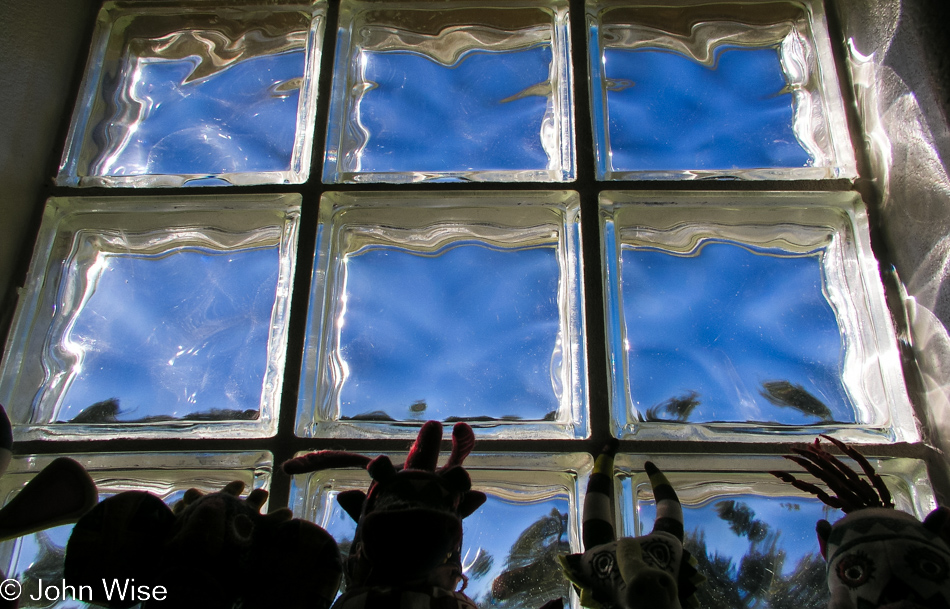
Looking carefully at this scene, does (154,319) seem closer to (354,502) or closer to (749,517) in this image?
(354,502)

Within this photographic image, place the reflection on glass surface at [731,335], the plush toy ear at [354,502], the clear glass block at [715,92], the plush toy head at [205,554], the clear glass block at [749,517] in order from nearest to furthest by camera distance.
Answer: the plush toy head at [205,554], the plush toy ear at [354,502], the clear glass block at [749,517], the reflection on glass surface at [731,335], the clear glass block at [715,92]

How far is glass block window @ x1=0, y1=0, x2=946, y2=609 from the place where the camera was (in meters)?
0.83

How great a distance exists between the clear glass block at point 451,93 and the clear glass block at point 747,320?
18cm

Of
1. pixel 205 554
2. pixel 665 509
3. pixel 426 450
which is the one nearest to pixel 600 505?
pixel 665 509

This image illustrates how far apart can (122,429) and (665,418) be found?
0.66 m

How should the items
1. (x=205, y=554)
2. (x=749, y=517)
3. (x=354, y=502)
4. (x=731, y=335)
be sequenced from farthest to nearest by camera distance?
1. (x=731, y=335)
2. (x=749, y=517)
3. (x=354, y=502)
4. (x=205, y=554)

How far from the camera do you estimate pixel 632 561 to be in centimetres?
57

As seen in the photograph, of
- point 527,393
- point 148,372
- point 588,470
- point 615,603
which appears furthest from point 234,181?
point 615,603

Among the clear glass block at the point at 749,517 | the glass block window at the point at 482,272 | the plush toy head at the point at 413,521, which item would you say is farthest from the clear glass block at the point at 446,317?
the plush toy head at the point at 413,521

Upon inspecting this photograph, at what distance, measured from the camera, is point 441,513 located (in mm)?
587

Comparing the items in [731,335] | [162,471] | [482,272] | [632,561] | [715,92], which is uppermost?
[715,92]

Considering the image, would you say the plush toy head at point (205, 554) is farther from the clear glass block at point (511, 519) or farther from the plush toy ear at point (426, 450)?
the clear glass block at point (511, 519)

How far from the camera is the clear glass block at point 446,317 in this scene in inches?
34.5

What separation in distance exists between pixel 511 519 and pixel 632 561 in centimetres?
26
